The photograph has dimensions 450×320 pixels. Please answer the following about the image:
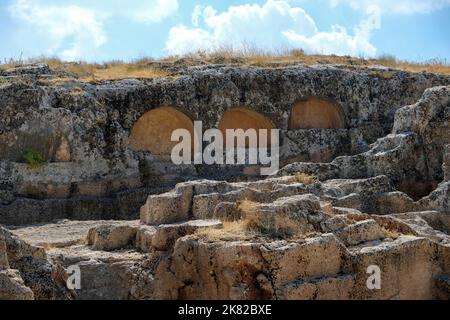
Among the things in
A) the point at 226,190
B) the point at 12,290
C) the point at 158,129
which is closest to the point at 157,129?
the point at 158,129

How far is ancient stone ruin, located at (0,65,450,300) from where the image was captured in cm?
1050

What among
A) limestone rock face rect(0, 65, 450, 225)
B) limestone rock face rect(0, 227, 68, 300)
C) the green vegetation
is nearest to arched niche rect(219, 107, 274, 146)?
limestone rock face rect(0, 65, 450, 225)

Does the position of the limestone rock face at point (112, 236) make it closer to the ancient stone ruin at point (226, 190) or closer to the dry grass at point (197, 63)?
the ancient stone ruin at point (226, 190)

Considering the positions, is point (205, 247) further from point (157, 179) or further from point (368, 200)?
point (157, 179)

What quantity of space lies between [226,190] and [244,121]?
8.70 m

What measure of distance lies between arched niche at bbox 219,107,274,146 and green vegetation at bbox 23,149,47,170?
18.9ft

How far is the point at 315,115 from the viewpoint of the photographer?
2323 cm

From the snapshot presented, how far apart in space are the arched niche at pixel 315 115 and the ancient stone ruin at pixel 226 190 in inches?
1.7

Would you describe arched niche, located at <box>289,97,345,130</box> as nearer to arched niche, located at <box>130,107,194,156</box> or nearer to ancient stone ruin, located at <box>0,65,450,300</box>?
ancient stone ruin, located at <box>0,65,450,300</box>

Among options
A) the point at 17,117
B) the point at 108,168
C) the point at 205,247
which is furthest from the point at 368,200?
the point at 17,117

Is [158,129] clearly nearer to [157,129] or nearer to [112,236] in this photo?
[157,129]

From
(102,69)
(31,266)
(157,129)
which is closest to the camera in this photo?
(31,266)

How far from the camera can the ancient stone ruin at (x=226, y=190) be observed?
1050 cm

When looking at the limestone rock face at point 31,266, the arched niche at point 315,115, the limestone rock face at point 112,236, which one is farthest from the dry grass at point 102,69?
the limestone rock face at point 31,266
